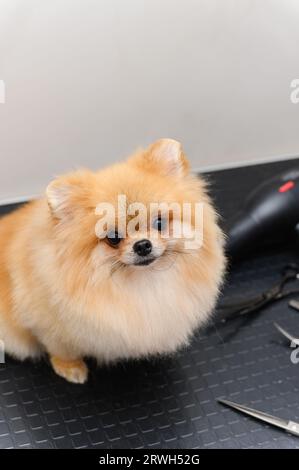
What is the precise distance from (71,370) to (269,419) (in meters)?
0.39

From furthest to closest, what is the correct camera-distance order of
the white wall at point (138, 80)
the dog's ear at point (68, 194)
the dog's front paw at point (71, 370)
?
the white wall at point (138, 80) < the dog's front paw at point (71, 370) < the dog's ear at point (68, 194)

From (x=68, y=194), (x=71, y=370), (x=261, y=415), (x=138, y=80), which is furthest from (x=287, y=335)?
(x=138, y=80)

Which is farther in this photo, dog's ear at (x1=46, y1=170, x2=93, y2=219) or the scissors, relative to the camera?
the scissors

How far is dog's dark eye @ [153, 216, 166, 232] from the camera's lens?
3.22 feet

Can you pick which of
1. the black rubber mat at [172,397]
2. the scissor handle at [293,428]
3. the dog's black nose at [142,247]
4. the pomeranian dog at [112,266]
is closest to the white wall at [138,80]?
the pomeranian dog at [112,266]

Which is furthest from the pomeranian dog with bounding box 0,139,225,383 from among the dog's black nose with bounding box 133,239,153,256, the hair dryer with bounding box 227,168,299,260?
the hair dryer with bounding box 227,168,299,260

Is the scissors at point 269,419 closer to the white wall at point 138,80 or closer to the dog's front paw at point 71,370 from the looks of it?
the dog's front paw at point 71,370

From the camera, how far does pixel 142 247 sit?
3.17ft

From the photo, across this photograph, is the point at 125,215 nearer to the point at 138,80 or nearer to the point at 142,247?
the point at 142,247

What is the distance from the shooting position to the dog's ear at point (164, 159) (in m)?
1.02

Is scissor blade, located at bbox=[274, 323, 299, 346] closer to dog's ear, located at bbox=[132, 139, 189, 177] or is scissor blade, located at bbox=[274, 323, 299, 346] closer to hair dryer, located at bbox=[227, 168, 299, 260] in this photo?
hair dryer, located at bbox=[227, 168, 299, 260]

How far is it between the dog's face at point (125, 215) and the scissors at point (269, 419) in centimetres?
33

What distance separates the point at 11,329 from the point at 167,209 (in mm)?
419

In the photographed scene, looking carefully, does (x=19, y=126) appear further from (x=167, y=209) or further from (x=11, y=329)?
(x=167, y=209)
